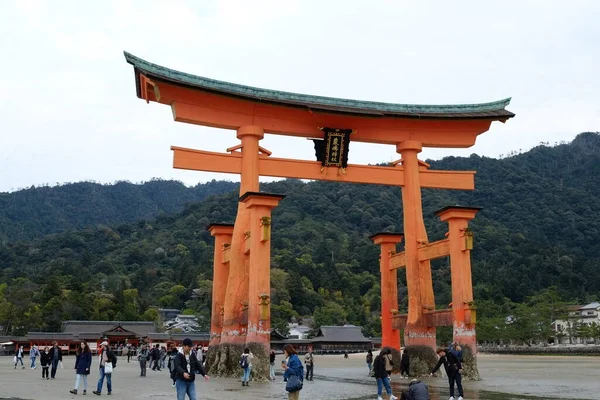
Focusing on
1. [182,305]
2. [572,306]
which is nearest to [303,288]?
[182,305]

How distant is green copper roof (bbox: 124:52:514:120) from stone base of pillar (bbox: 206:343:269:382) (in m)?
8.63

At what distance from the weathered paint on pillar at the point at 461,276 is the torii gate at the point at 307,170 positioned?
0.11ft

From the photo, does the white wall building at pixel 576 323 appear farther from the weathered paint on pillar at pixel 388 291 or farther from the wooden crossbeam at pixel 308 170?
the wooden crossbeam at pixel 308 170

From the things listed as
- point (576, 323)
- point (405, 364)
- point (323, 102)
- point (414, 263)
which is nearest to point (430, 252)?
point (414, 263)

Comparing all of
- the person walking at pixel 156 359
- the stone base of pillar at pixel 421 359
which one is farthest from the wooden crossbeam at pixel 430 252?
the person walking at pixel 156 359

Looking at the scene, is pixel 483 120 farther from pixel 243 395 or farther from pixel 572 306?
pixel 572 306

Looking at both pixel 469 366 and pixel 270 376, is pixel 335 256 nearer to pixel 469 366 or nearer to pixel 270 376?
pixel 469 366

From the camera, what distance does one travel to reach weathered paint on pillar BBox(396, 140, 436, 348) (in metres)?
22.6

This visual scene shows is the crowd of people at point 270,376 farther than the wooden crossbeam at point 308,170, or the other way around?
the wooden crossbeam at point 308,170

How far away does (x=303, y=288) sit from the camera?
93.4 metres

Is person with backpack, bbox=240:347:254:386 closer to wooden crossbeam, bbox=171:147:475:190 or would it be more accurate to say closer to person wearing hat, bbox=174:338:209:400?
wooden crossbeam, bbox=171:147:475:190

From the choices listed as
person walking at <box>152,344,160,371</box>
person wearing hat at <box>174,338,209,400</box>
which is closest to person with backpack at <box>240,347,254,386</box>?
person wearing hat at <box>174,338,209,400</box>

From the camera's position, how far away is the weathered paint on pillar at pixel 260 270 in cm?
1975

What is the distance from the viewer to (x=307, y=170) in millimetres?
23078
